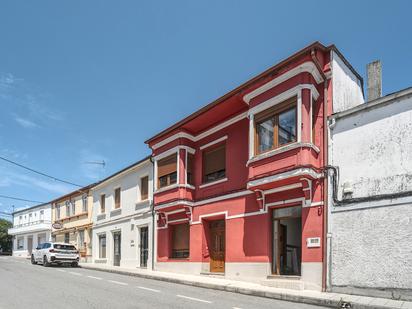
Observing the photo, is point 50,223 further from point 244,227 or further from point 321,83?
point 321,83

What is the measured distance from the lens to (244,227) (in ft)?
49.6

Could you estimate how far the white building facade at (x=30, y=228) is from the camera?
40625 millimetres

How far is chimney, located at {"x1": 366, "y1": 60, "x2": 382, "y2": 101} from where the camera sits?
14070 millimetres

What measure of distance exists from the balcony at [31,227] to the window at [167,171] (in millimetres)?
23939

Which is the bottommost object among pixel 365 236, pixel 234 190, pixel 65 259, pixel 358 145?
pixel 65 259

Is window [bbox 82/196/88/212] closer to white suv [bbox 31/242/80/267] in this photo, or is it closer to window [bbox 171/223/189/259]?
white suv [bbox 31/242/80/267]

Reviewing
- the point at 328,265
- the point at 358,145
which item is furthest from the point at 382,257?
the point at 358,145

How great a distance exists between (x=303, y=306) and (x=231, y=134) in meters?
8.11

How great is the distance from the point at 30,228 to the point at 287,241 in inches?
1459

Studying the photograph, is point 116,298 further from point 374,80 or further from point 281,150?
point 374,80

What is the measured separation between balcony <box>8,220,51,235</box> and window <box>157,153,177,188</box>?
78.5 ft

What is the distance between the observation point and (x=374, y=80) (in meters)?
14.2

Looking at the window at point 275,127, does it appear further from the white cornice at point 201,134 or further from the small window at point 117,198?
the small window at point 117,198

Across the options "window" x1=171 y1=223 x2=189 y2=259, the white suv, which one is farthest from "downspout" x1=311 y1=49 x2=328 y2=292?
the white suv
